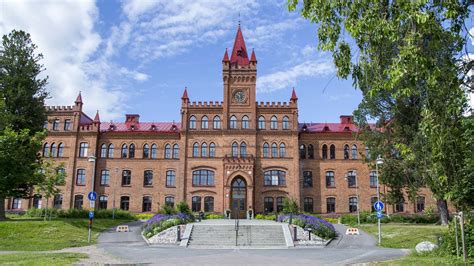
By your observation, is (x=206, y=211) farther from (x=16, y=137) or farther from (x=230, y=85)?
(x=16, y=137)

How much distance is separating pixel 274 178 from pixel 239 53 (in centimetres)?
1549

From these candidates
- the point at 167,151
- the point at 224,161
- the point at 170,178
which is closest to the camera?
the point at 224,161

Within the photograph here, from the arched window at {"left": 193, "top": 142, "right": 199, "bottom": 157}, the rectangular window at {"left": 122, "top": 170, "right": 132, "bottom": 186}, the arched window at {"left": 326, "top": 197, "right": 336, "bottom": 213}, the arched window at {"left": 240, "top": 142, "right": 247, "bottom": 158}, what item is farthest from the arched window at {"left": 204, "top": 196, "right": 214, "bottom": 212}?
the arched window at {"left": 326, "top": 197, "right": 336, "bottom": 213}

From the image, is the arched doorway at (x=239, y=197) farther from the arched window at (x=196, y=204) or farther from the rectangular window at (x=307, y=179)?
the rectangular window at (x=307, y=179)

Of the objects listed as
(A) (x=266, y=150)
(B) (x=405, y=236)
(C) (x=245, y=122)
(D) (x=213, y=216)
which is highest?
(C) (x=245, y=122)

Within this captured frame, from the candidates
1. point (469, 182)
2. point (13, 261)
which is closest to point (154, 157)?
point (13, 261)

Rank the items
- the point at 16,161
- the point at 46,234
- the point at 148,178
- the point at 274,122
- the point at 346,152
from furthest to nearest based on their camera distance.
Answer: the point at 346,152
the point at 148,178
the point at 274,122
the point at 16,161
the point at 46,234

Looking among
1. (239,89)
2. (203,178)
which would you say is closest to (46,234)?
(203,178)

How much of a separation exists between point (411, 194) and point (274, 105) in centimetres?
1940

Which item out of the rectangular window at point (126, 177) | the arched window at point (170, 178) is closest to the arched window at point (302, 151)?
the arched window at point (170, 178)

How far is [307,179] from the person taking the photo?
150 feet

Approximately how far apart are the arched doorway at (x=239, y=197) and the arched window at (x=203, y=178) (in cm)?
258

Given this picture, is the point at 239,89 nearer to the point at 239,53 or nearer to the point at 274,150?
the point at 239,53

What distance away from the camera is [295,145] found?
44625 millimetres
